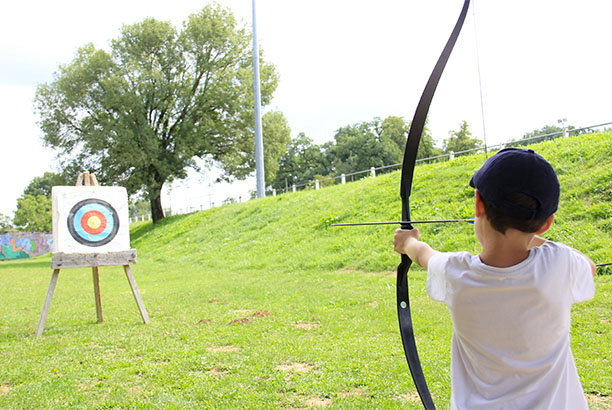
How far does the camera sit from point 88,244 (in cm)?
632

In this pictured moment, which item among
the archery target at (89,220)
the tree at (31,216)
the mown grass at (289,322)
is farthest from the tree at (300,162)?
the archery target at (89,220)

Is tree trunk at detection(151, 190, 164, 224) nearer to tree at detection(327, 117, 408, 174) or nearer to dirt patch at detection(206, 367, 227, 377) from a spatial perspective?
tree at detection(327, 117, 408, 174)

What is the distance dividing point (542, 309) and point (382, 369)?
2433mm

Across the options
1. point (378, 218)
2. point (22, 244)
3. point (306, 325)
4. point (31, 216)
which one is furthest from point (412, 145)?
point (31, 216)

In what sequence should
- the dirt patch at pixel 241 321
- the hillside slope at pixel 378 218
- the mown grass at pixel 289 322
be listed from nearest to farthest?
the mown grass at pixel 289 322
the dirt patch at pixel 241 321
the hillside slope at pixel 378 218

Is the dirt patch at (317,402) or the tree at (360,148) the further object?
the tree at (360,148)

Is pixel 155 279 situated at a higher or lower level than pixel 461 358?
lower

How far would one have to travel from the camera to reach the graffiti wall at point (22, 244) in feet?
117

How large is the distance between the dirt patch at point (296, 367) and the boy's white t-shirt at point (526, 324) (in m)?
2.46

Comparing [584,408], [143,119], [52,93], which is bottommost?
[584,408]

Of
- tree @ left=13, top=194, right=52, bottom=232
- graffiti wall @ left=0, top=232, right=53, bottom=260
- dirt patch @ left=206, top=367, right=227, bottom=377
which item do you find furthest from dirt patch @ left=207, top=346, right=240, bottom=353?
tree @ left=13, top=194, right=52, bottom=232

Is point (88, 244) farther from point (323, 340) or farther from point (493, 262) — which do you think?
point (493, 262)

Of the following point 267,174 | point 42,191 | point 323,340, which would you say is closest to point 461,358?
point 323,340

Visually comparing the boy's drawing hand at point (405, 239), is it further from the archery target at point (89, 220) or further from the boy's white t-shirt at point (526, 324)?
the archery target at point (89, 220)
